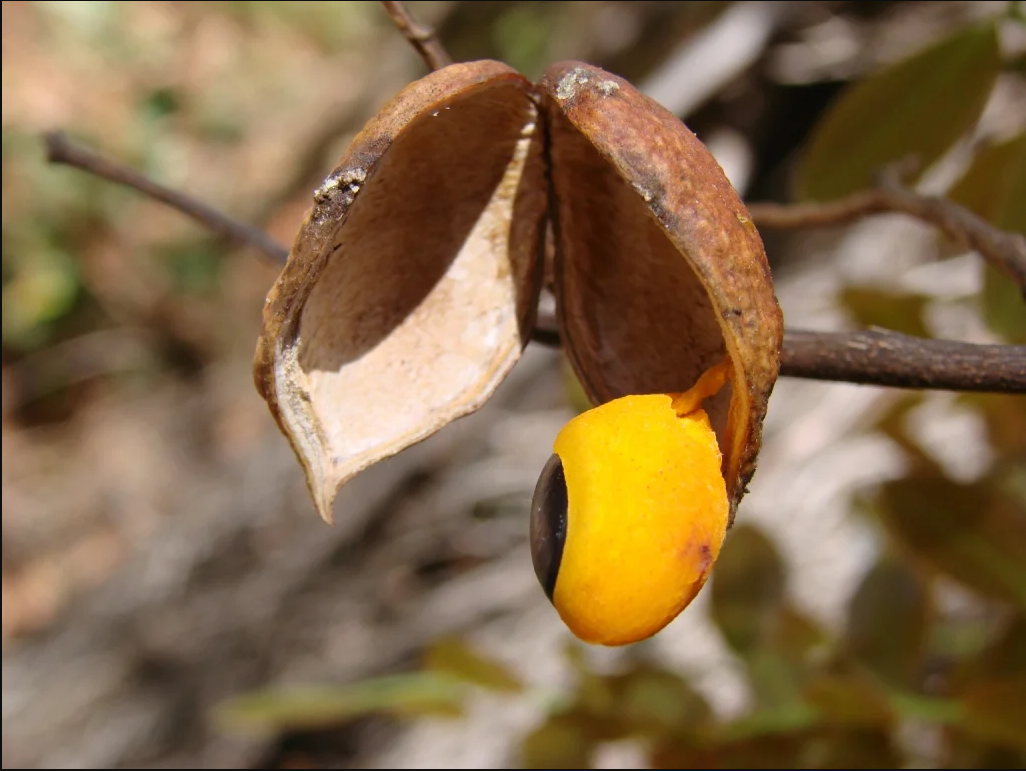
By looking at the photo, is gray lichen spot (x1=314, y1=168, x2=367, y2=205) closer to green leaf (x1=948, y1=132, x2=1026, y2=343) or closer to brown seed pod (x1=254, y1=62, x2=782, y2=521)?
brown seed pod (x1=254, y1=62, x2=782, y2=521)

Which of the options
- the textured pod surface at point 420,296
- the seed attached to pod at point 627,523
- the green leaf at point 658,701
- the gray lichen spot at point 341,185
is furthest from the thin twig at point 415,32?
the green leaf at point 658,701

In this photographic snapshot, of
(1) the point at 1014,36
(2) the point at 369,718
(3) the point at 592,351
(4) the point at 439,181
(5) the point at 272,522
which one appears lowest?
(2) the point at 369,718

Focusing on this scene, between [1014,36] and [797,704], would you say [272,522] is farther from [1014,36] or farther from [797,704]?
[1014,36]

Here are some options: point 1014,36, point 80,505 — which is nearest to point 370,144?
point 1014,36

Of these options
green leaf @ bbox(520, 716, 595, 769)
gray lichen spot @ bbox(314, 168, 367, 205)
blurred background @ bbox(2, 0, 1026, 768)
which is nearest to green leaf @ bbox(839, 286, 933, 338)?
blurred background @ bbox(2, 0, 1026, 768)

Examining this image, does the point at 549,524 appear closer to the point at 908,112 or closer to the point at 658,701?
the point at 658,701
